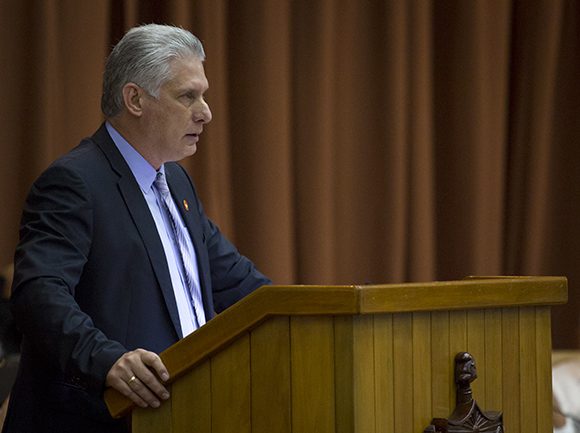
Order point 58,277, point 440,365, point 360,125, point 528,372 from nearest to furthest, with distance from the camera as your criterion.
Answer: point 440,365, point 528,372, point 58,277, point 360,125

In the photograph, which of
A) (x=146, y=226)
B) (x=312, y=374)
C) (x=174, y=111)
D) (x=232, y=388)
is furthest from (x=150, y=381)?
(x=174, y=111)

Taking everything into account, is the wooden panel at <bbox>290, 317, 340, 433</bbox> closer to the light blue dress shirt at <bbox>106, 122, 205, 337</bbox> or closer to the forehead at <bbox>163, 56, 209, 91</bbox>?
the light blue dress shirt at <bbox>106, 122, 205, 337</bbox>

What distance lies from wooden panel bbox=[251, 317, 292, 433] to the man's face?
2.39 ft

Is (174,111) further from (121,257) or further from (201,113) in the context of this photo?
(121,257)

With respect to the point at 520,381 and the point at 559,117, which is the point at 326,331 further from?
the point at 559,117

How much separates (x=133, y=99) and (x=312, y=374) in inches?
35.9

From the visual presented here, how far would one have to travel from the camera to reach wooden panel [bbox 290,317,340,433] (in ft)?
5.61

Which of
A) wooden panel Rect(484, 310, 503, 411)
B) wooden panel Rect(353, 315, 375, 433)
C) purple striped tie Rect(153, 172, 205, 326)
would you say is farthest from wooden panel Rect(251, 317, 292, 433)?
purple striped tie Rect(153, 172, 205, 326)

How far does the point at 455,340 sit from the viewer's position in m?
1.79

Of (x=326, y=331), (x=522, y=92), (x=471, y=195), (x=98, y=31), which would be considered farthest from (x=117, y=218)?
(x=522, y=92)

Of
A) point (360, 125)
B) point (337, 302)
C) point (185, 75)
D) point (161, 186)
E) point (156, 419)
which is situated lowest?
point (156, 419)

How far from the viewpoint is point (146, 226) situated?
2236 mm

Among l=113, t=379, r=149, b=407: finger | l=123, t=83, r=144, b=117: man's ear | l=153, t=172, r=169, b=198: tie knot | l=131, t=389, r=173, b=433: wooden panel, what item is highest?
l=123, t=83, r=144, b=117: man's ear

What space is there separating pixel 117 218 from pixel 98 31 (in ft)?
4.41
